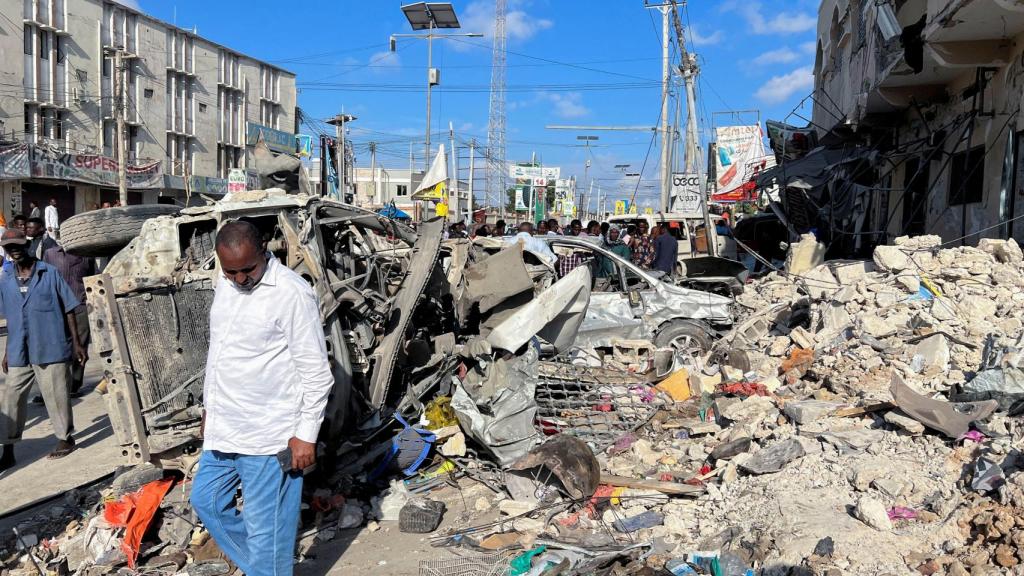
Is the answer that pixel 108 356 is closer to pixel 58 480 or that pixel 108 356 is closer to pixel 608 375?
pixel 58 480

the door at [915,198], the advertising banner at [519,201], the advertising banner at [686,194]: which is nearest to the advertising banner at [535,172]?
the advertising banner at [519,201]

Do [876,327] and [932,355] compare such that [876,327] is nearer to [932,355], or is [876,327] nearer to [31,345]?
[932,355]

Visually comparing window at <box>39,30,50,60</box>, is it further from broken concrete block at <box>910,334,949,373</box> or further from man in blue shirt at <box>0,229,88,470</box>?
broken concrete block at <box>910,334,949,373</box>

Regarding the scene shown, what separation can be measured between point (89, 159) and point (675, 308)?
2810 cm

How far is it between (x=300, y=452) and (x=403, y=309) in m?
2.80

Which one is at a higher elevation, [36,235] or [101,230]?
[101,230]

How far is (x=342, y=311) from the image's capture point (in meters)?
5.54

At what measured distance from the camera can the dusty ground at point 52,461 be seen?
210 inches

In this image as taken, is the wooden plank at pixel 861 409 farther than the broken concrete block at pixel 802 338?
No

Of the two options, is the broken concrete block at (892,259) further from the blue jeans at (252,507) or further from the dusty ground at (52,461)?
the dusty ground at (52,461)

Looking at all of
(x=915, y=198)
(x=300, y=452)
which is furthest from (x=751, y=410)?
(x=915, y=198)

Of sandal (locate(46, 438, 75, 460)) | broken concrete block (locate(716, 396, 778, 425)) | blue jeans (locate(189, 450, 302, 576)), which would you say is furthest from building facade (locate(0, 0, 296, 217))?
blue jeans (locate(189, 450, 302, 576))

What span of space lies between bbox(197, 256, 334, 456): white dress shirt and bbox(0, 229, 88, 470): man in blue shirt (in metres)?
3.71

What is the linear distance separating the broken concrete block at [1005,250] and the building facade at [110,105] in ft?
62.0
